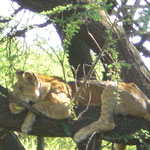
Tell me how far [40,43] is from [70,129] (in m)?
1.14

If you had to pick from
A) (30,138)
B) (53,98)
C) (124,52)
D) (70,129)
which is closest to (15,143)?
(53,98)

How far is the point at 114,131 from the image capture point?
5.11 metres

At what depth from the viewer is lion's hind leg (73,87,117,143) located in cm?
507

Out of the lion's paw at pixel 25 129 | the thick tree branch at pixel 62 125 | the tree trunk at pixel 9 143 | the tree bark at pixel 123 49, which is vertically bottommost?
the tree trunk at pixel 9 143

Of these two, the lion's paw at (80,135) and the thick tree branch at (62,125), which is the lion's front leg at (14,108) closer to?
the thick tree branch at (62,125)

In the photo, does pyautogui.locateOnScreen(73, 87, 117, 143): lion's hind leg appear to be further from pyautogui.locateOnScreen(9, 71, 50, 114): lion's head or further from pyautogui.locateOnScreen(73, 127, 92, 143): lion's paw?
pyautogui.locateOnScreen(9, 71, 50, 114): lion's head

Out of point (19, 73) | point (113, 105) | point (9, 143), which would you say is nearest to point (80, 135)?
point (113, 105)

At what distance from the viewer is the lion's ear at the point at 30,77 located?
586 centimetres

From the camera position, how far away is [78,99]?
5.62 meters

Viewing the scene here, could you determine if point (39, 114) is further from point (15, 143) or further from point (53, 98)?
point (15, 143)

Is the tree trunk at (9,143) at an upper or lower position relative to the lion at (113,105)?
lower

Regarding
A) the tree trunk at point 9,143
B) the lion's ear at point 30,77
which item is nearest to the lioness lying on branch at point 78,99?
the lion's ear at point 30,77

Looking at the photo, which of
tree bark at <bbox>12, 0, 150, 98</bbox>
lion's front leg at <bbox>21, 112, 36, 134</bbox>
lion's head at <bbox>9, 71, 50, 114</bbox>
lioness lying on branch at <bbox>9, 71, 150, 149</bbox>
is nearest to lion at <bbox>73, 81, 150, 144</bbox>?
lioness lying on branch at <bbox>9, 71, 150, 149</bbox>

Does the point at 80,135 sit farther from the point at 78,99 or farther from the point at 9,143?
the point at 9,143
